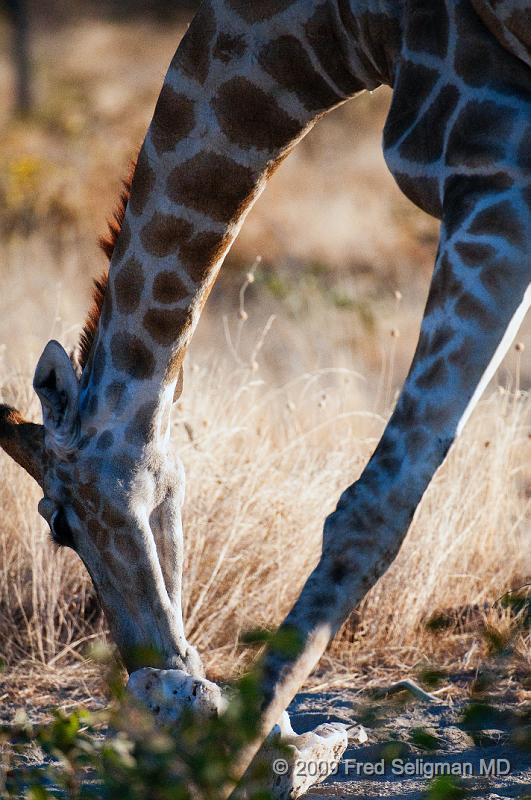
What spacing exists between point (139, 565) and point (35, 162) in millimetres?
11438

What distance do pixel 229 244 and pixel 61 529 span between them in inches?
41.3

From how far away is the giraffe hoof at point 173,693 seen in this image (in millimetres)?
2639

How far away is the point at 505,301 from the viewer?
2596 millimetres

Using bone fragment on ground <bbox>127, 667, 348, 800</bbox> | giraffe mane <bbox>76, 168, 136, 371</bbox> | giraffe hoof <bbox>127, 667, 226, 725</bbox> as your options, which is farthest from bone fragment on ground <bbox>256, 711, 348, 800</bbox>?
giraffe mane <bbox>76, 168, 136, 371</bbox>

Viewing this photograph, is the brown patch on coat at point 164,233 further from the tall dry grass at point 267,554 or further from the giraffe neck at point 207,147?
the tall dry grass at point 267,554

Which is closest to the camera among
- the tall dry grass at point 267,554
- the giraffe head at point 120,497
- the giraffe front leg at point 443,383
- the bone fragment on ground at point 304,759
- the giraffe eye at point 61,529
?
the giraffe front leg at point 443,383

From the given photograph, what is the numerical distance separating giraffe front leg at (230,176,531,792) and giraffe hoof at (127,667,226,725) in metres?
0.43

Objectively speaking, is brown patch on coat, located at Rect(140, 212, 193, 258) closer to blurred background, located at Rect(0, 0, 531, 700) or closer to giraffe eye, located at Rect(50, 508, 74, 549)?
giraffe eye, located at Rect(50, 508, 74, 549)

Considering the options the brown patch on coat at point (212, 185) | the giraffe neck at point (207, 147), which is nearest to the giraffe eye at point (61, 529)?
the giraffe neck at point (207, 147)

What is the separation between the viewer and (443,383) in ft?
8.54

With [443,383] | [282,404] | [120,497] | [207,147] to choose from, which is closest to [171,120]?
[207,147]

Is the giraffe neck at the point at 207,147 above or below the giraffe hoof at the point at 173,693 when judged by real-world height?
above

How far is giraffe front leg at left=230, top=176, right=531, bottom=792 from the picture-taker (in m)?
2.55

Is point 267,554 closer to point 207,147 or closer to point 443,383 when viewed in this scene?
point 207,147
